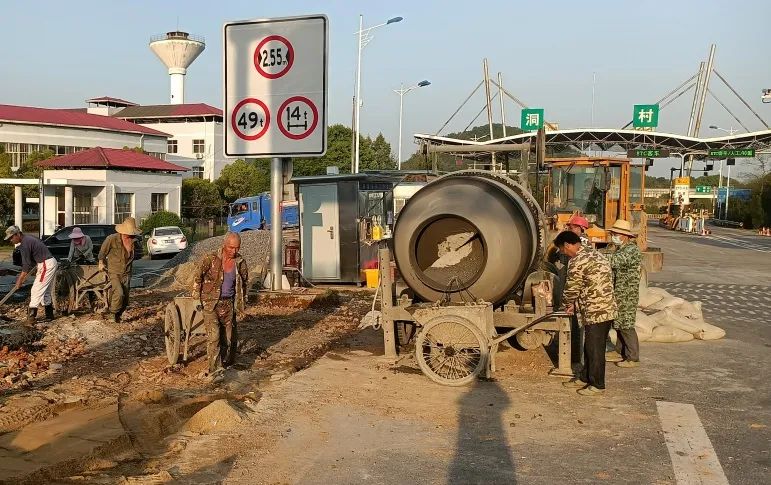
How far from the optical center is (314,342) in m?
10.9

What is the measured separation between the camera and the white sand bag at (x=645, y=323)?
1104cm

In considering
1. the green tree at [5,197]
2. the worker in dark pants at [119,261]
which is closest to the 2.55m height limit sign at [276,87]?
the worker in dark pants at [119,261]

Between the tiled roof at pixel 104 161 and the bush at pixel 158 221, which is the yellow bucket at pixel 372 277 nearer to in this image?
the bush at pixel 158 221

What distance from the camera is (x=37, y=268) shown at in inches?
481

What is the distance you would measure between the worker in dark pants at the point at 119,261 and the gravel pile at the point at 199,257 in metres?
3.32

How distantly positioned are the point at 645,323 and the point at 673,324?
1.49 feet

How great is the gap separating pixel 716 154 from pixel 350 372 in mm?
52016

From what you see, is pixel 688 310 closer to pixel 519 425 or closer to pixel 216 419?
pixel 519 425

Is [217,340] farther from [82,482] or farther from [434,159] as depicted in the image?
[434,159]

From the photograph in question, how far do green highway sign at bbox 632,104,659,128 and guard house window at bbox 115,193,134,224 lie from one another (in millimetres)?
33581

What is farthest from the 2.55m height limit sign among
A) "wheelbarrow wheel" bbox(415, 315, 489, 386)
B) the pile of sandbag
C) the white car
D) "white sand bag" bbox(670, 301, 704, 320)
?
the white car

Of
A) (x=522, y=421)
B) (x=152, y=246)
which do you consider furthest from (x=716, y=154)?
(x=522, y=421)

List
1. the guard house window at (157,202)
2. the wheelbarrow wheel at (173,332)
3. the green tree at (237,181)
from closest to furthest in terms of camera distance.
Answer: the wheelbarrow wheel at (173,332)
the guard house window at (157,202)
the green tree at (237,181)

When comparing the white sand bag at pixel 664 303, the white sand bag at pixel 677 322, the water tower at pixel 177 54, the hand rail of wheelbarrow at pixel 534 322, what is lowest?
the white sand bag at pixel 677 322
